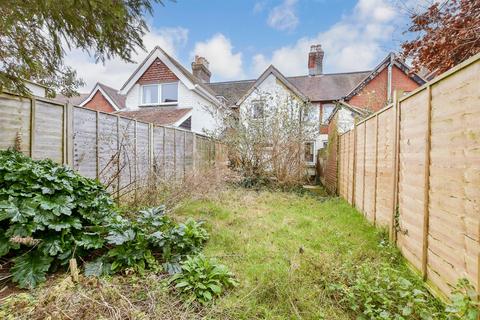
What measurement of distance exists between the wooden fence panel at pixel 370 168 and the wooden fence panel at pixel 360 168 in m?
0.24

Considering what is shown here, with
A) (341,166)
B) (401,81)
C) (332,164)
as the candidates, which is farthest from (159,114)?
(401,81)

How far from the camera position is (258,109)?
38.1 ft

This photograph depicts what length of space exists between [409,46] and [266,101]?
18.0 ft

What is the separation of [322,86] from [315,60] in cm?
259

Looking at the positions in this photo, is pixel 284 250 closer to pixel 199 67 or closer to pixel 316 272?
pixel 316 272

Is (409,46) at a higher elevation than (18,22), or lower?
higher

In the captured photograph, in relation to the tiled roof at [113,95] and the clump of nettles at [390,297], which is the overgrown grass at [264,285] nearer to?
the clump of nettles at [390,297]

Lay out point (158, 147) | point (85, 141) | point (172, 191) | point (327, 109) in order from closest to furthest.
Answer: point (85, 141)
point (172, 191)
point (158, 147)
point (327, 109)

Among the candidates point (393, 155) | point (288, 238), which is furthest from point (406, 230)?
point (288, 238)

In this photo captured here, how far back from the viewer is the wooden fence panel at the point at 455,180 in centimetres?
196

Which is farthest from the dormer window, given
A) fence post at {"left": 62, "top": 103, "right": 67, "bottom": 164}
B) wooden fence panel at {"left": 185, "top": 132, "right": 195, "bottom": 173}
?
fence post at {"left": 62, "top": 103, "right": 67, "bottom": 164}

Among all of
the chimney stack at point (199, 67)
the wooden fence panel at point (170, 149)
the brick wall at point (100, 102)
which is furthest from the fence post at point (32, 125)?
the brick wall at point (100, 102)

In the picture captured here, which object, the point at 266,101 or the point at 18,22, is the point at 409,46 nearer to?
the point at 266,101

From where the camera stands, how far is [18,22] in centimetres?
349
